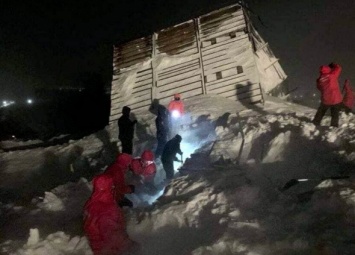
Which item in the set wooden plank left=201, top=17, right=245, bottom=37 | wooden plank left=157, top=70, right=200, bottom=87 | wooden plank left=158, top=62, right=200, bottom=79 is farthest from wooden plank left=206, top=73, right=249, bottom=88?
wooden plank left=201, top=17, right=245, bottom=37

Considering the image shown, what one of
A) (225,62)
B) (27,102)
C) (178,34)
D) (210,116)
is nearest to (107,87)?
(27,102)

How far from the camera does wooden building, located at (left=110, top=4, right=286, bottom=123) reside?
14.4 m

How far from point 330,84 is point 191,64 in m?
7.92

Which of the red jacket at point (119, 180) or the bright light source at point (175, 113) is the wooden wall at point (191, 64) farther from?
the red jacket at point (119, 180)

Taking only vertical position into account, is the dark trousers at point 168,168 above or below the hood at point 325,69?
below

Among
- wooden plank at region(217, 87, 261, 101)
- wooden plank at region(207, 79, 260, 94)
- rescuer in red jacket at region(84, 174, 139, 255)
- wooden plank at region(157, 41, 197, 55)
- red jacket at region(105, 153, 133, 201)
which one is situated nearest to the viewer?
rescuer in red jacket at region(84, 174, 139, 255)

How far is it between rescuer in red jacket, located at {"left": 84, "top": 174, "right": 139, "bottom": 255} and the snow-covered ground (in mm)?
648

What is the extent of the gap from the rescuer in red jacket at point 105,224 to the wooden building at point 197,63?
384 inches

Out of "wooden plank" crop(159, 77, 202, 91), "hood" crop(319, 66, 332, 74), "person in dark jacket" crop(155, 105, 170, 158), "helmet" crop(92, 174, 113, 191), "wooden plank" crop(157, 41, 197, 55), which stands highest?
"wooden plank" crop(157, 41, 197, 55)

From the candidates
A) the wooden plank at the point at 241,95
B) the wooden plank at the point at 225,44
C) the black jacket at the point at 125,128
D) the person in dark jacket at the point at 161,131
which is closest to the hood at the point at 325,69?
the person in dark jacket at the point at 161,131

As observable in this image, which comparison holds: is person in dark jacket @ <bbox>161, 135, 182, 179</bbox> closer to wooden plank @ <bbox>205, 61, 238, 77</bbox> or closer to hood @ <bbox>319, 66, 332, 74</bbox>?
hood @ <bbox>319, 66, 332, 74</bbox>

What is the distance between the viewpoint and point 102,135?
46.9 ft

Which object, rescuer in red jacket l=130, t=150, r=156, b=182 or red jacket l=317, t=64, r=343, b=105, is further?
red jacket l=317, t=64, r=343, b=105

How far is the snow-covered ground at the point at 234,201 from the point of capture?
4547 mm
